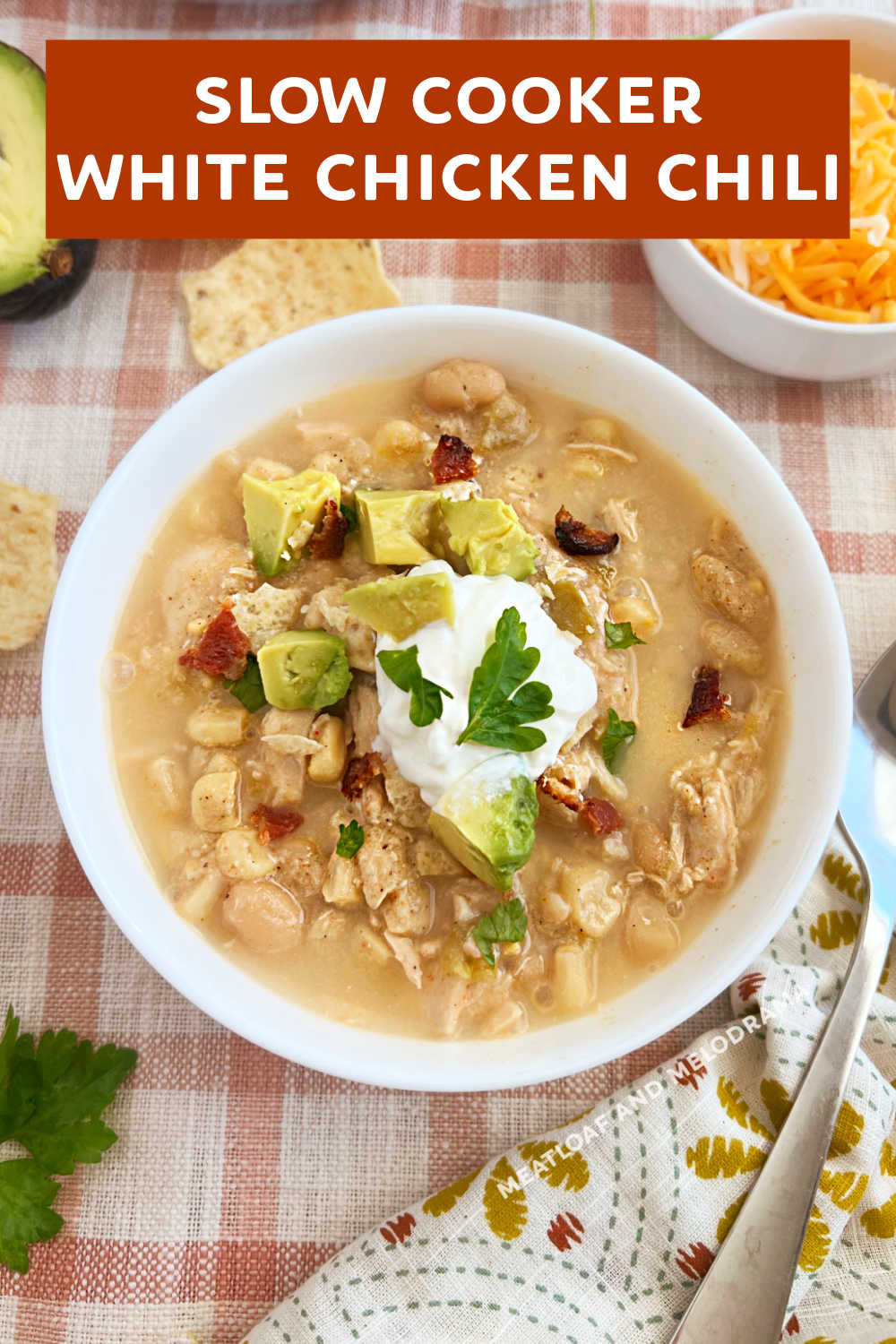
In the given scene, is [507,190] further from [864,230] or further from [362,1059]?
[362,1059]

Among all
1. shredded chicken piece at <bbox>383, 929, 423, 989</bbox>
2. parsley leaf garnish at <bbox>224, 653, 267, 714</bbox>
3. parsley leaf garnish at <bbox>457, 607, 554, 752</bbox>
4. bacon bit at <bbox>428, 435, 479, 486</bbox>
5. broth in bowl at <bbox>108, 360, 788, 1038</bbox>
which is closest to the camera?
parsley leaf garnish at <bbox>457, 607, 554, 752</bbox>

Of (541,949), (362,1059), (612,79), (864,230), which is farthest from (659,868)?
(612,79)

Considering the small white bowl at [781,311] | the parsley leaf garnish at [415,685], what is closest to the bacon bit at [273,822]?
the parsley leaf garnish at [415,685]

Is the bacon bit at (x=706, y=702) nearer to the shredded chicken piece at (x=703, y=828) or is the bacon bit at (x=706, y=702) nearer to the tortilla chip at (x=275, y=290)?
the shredded chicken piece at (x=703, y=828)

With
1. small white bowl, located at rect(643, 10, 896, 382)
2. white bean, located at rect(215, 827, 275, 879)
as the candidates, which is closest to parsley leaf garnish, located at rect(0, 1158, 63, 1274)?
white bean, located at rect(215, 827, 275, 879)

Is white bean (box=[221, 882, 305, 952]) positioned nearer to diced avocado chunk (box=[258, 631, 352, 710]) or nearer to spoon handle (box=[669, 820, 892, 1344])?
diced avocado chunk (box=[258, 631, 352, 710])

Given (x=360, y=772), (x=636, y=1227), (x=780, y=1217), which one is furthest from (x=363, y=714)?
(x=780, y=1217)

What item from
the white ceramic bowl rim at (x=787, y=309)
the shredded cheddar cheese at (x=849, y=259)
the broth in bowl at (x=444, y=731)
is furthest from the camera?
the shredded cheddar cheese at (x=849, y=259)
